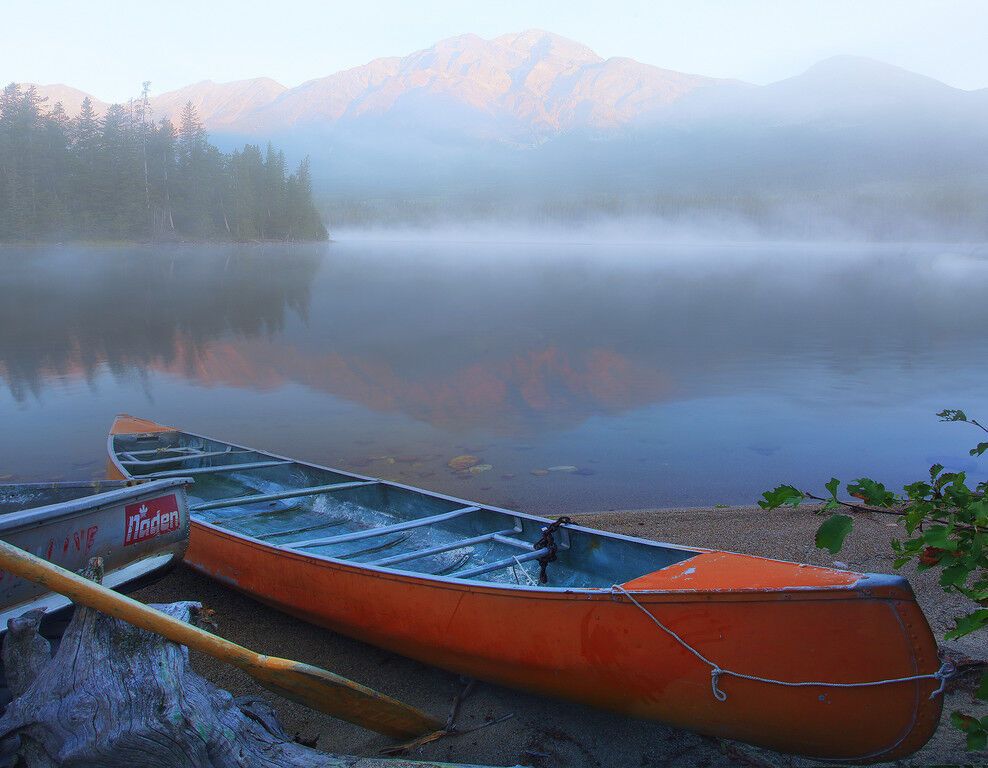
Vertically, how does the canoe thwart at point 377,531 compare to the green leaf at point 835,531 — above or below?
below

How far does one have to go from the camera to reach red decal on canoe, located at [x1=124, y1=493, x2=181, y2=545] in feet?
13.8

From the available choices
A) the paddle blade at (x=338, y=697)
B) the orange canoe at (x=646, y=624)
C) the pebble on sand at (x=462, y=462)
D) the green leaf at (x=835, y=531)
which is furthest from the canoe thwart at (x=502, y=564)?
the pebble on sand at (x=462, y=462)

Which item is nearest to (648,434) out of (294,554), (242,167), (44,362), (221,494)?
(221,494)

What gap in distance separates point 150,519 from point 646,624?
9.62 feet

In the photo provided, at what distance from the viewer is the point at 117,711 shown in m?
3.29

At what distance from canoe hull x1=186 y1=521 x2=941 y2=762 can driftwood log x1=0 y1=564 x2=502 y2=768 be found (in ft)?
3.58

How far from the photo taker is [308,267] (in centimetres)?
6669

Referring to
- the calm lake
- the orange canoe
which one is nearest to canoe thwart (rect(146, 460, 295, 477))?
the orange canoe

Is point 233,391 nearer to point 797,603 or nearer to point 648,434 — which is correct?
point 648,434

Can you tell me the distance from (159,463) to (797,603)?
7.44 metres

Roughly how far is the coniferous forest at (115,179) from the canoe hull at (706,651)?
279 feet

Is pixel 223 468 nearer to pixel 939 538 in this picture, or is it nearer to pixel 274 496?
pixel 274 496

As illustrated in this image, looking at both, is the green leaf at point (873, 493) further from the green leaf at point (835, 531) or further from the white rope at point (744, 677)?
the white rope at point (744, 677)

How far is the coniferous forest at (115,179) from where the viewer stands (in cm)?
7581
